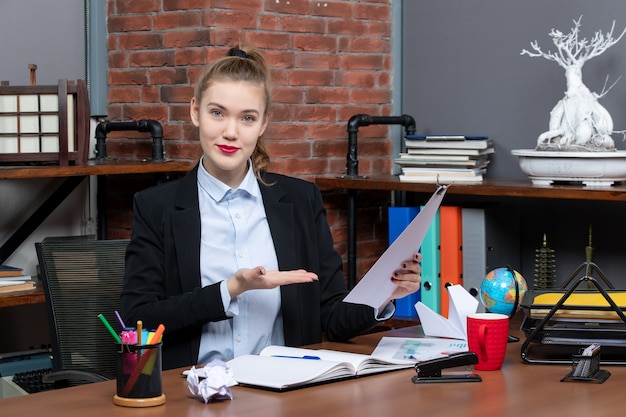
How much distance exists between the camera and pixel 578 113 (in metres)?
3.13

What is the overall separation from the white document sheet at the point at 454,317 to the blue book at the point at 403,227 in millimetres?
1229

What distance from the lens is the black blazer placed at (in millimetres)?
2197

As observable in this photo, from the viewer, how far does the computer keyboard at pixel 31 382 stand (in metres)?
3.01

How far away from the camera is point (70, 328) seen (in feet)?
8.58

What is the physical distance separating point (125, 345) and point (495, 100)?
227cm

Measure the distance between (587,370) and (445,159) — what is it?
161 cm

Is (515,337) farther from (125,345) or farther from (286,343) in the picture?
(125,345)

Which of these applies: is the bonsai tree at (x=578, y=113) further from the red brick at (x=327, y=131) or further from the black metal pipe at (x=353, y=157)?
the red brick at (x=327, y=131)

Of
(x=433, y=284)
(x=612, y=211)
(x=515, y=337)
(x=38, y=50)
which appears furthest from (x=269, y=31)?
(x=515, y=337)

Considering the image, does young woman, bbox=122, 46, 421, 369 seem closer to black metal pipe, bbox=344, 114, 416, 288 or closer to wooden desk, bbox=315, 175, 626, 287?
wooden desk, bbox=315, 175, 626, 287

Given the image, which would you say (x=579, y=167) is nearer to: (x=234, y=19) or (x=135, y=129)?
(x=234, y=19)

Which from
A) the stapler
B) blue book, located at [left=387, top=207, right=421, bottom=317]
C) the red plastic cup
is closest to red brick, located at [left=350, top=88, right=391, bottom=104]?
blue book, located at [left=387, top=207, right=421, bottom=317]

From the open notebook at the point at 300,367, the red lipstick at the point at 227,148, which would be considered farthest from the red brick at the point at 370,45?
the open notebook at the point at 300,367

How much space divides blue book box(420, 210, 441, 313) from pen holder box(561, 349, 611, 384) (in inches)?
58.9
